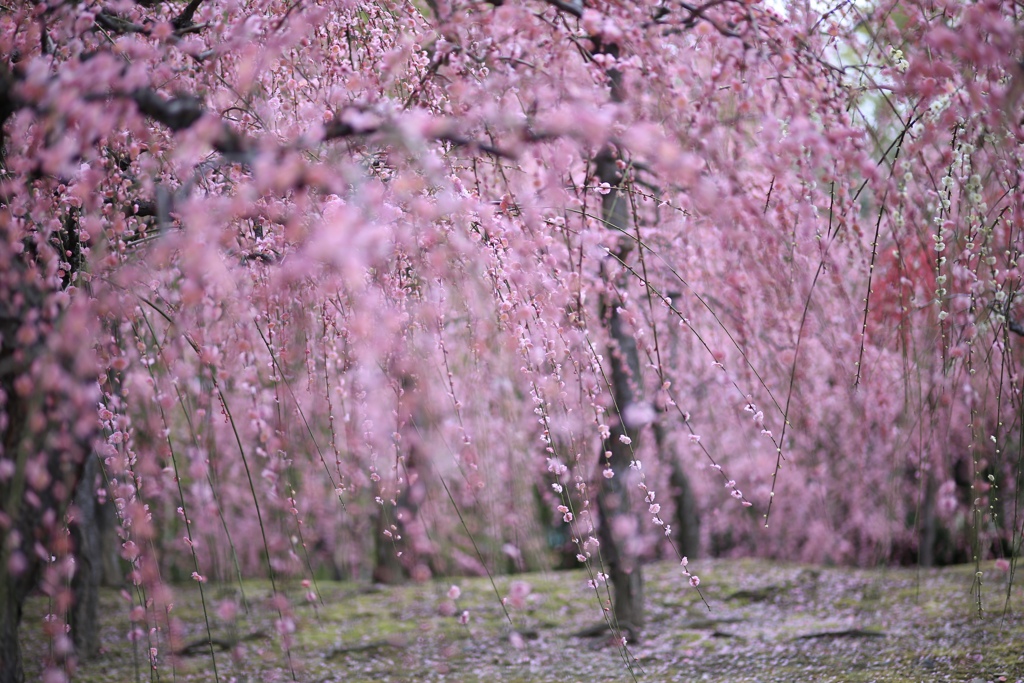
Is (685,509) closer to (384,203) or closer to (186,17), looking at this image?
(384,203)

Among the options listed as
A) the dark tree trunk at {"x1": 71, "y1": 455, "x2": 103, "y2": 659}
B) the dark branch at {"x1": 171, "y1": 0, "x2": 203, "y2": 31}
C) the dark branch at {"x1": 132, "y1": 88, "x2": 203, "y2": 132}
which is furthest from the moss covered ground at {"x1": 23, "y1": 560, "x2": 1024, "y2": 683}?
the dark branch at {"x1": 171, "y1": 0, "x2": 203, "y2": 31}

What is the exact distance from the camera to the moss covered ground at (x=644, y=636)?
3758mm

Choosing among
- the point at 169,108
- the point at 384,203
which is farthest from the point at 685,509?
the point at 169,108

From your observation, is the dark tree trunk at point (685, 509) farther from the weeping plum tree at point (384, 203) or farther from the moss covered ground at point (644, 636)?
the weeping plum tree at point (384, 203)

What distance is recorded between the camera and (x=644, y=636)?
477 centimetres

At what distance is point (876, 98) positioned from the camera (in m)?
8.12

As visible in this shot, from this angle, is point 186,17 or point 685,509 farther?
point 685,509

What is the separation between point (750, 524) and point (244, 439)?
5610 millimetres

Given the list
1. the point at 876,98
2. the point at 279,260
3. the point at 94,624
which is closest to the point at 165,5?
the point at 279,260

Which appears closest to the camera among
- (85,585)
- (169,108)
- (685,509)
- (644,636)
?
(169,108)

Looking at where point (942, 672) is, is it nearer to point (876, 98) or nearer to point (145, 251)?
point (145, 251)

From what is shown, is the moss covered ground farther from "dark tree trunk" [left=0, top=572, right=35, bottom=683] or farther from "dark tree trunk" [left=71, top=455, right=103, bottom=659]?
"dark tree trunk" [left=0, top=572, right=35, bottom=683]

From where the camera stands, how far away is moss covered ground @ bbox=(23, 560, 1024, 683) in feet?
12.3

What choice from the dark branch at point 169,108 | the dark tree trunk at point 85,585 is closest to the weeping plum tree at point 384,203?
the dark branch at point 169,108
